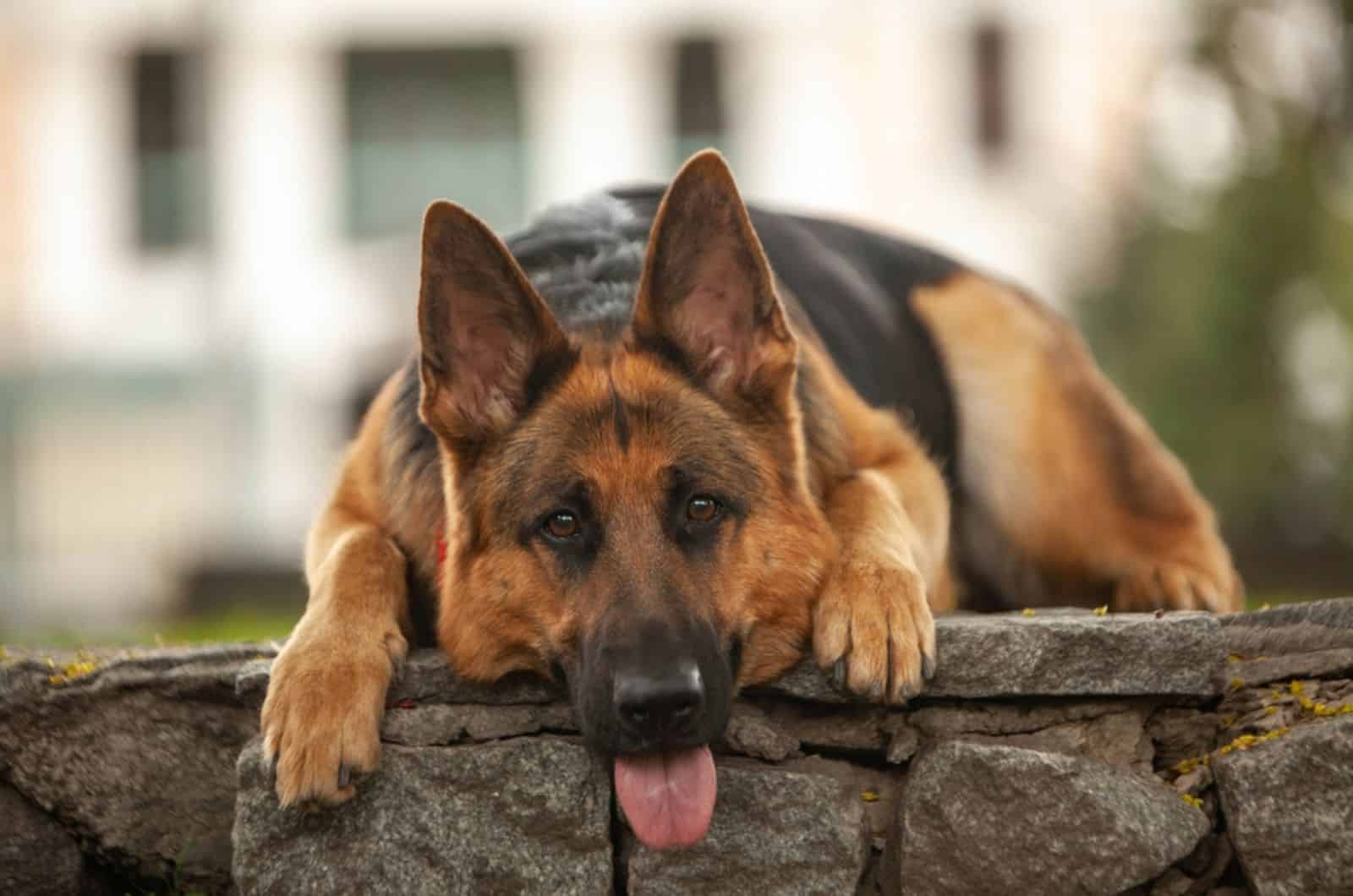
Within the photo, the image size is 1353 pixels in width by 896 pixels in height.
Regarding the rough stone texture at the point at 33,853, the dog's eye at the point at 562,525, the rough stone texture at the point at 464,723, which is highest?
the dog's eye at the point at 562,525

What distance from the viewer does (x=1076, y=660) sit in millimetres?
3596

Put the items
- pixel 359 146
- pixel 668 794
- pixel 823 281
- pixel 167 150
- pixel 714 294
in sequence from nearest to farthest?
pixel 668 794 → pixel 714 294 → pixel 823 281 → pixel 359 146 → pixel 167 150

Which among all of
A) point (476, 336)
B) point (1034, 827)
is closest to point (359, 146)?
point (476, 336)

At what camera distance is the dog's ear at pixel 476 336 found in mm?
3791

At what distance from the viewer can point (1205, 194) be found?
11.7 m

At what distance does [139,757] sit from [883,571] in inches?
70.2

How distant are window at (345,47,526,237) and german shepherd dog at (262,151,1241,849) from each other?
1910cm

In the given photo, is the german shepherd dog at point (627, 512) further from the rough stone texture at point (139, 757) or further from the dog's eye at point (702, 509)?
the rough stone texture at point (139, 757)

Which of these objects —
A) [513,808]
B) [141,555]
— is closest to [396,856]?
[513,808]

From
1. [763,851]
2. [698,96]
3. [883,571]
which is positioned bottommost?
[763,851]

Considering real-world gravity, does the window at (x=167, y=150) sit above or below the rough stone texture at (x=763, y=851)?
above

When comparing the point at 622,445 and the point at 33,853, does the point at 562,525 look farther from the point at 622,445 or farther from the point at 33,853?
the point at 33,853

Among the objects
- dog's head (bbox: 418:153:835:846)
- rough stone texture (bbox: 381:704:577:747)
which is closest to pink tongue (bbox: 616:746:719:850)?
dog's head (bbox: 418:153:835:846)

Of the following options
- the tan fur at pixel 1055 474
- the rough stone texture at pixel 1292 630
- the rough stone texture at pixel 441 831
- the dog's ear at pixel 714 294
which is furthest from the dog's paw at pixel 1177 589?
the rough stone texture at pixel 441 831
